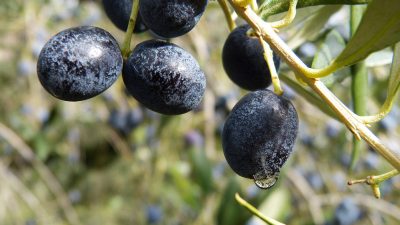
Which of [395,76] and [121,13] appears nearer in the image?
[395,76]

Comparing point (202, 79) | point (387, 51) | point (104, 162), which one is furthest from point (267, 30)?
point (104, 162)

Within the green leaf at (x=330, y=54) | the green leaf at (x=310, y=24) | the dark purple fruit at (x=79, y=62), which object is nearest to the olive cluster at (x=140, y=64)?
the dark purple fruit at (x=79, y=62)

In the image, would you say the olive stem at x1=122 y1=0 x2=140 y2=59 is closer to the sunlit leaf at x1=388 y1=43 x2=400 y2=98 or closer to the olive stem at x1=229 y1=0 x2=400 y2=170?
the olive stem at x1=229 y1=0 x2=400 y2=170

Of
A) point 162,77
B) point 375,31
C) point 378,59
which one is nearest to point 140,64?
point 162,77

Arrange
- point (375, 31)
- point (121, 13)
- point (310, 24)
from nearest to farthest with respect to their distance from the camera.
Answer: point (375, 31) < point (121, 13) < point (310, 24)

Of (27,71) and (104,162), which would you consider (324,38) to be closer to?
(27,71)

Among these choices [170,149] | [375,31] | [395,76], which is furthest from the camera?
[170,149]

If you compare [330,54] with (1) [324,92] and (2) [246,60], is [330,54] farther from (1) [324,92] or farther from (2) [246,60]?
(1) [324,92]

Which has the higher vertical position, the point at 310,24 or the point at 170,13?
the point at 170,13

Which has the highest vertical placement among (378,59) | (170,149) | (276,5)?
(276,5)
